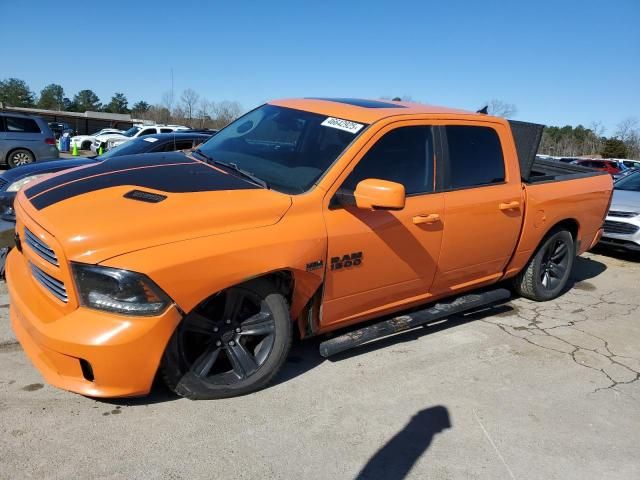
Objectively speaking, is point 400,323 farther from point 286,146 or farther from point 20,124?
point 20,124

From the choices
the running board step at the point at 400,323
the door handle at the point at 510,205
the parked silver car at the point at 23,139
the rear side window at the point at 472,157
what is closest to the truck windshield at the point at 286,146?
the rear side window at the point at 472,157

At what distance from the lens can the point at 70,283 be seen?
8.61 ft

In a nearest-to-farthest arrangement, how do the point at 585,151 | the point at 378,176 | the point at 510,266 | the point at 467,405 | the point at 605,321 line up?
1. the point at 467,405
2. the point at 378,176
3. the point at 510,266
4. the point at 605,321
5. the point at 585,151

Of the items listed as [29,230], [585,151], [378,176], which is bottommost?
[585,151]

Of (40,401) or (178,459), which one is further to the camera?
(40,401)

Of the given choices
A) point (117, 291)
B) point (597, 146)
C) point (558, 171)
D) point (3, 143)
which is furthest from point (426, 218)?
point (597, 146)

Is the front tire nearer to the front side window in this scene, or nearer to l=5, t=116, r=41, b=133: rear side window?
the front side window

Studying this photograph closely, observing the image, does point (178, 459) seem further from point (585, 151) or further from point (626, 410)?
point (585, 151)

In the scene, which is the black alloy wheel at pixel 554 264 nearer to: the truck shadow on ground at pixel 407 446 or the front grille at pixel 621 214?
the truck shadow on ground at pixel 407 446

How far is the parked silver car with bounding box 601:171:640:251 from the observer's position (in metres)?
7.59

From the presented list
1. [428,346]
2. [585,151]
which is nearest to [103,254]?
[428,346]

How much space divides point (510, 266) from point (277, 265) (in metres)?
2.71

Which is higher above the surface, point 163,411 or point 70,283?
point 70,283

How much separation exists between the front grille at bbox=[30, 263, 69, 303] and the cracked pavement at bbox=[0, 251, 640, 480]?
0.68 meters
